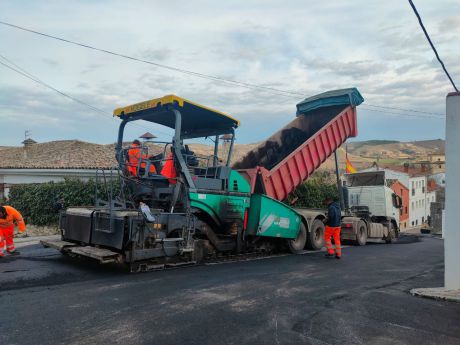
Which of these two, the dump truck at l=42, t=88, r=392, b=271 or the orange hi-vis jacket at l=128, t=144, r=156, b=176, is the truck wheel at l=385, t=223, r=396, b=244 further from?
the orange hi-vis jacket at l=128, t=144, r=156, b=176

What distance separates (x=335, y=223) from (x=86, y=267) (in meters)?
5.26

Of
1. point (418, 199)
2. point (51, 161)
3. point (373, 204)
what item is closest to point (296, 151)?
point (373, 204)

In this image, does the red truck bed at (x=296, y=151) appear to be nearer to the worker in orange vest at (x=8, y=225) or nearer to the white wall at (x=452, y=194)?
the white wall at (x=452, y=194)

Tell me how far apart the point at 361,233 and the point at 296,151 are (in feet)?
15.4

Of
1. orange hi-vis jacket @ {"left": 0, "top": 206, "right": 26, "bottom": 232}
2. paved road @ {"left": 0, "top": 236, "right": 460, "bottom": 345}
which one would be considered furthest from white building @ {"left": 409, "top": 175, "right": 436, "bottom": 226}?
orange hi-vis jacket @ {"left": 0, "top": 206, "right": 26, "bottom": 232}

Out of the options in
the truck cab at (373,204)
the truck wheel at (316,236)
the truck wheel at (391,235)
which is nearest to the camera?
the truck wheel at (316,236)

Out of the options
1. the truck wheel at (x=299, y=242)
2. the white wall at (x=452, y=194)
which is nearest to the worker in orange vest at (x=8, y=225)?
the truck wheel at (x=299, y=242)

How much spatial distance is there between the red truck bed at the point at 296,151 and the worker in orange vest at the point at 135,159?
7.92ft

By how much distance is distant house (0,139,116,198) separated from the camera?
733 inches

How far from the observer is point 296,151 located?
33.7 ft

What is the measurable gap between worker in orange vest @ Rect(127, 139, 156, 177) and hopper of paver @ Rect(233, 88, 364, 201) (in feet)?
8.01

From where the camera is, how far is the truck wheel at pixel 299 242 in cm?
985

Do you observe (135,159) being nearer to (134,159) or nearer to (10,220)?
(134,159)

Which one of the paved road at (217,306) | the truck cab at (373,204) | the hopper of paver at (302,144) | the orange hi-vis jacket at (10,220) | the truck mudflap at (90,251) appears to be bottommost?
the paved road at (217,306)
